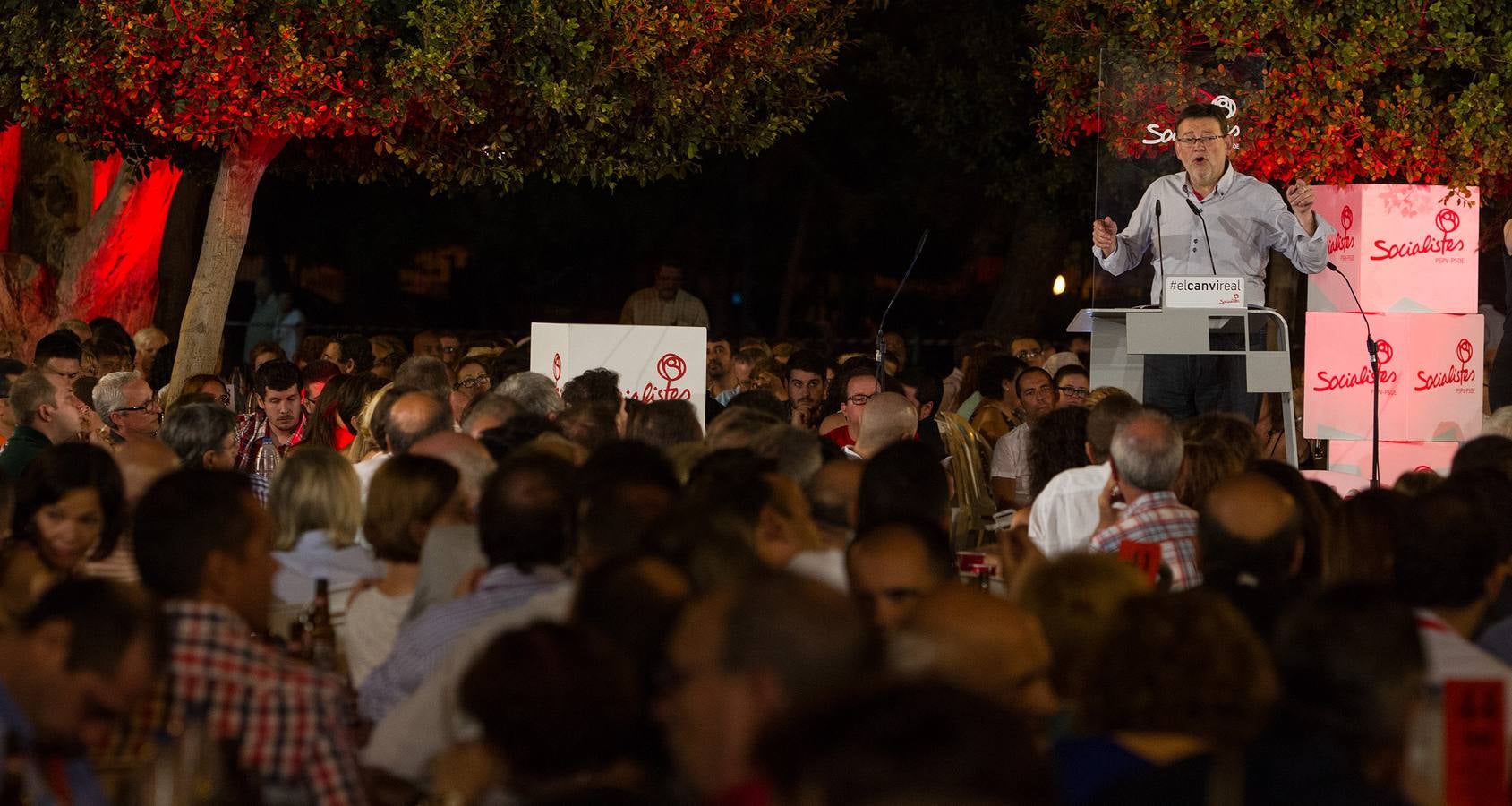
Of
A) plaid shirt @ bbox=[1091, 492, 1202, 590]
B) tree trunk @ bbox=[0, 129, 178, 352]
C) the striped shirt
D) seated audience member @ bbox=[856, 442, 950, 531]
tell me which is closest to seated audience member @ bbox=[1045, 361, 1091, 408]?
plaid shirt @ bbox=[1091, 492, 1202, 590]

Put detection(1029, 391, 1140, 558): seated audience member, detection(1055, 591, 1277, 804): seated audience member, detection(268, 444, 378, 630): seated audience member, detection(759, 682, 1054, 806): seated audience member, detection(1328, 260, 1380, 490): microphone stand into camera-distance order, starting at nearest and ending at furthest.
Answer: detection(759, 682, 1054, 806): seated audience member < detection(1055, 591, 1277, 804): seated audience member < detection(268, 444, 378, 630): seated audience member < detection(1029, 391, 1140, 558): seated audience member < detection(1328, 260, 1380, 490): microphone stand

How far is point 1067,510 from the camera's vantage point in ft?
22.9

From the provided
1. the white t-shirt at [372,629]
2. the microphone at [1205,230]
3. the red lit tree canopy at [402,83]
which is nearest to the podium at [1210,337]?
the microphone at [1205,230]

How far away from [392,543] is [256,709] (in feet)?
4.68

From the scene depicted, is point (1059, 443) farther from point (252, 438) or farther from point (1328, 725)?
point (1328, 725)

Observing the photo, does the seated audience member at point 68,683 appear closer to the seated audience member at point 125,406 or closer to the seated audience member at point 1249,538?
the seated audience member at point 1249,538

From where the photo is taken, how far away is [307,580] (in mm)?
5562

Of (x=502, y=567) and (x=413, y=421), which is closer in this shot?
(x=502, y=567)

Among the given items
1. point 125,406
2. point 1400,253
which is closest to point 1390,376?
point 1400,253

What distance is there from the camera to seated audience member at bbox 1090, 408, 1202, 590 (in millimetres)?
6012

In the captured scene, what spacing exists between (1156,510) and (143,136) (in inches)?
336

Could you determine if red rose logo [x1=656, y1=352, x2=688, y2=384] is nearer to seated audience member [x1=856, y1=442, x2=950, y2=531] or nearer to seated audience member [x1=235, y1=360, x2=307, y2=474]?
seated audience member [x1=235, y1=360, x2=307, y2=474]

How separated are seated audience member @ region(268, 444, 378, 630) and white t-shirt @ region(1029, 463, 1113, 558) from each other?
2.61 m

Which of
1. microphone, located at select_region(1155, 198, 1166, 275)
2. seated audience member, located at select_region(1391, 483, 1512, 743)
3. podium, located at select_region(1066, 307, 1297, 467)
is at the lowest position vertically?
seated audience member, located at select_region(1391, 483, 1512, 743)
